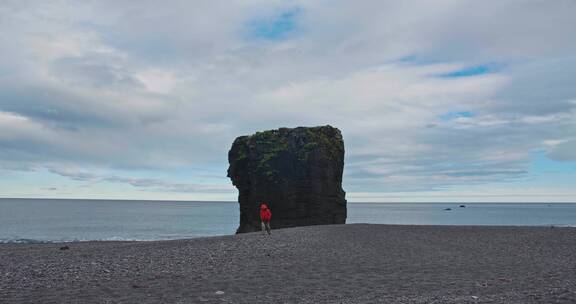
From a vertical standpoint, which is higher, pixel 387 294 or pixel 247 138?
pixel 247 138

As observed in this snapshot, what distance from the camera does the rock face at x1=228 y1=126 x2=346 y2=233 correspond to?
46.8 metres

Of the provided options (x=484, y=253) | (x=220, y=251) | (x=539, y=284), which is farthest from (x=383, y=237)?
(x=539, y=284)

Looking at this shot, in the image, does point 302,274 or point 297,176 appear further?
point 297,176

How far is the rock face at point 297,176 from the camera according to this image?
153ft

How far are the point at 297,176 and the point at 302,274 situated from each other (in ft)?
97.0

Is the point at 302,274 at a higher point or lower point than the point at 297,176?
lower

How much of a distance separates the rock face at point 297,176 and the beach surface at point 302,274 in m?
17.4

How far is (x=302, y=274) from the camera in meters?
17.7

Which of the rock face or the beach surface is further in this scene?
the rock face

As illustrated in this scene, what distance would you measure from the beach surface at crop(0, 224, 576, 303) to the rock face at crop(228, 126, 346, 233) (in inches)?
685

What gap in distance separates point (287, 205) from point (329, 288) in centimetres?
3220

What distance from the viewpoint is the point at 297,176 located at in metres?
47.2

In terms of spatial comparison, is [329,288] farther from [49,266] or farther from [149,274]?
[49,266]

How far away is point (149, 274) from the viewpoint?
57.3 ft
